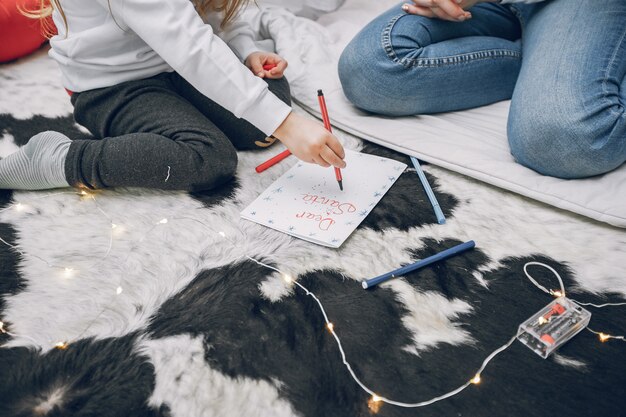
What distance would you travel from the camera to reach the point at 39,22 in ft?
3.87

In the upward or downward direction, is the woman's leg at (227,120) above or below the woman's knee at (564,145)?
below

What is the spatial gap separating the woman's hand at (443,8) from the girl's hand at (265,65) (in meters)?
0.28

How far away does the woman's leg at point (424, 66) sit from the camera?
2.93 ft

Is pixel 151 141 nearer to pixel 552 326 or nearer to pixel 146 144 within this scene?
pixel 146 144

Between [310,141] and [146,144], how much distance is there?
11.1 inches

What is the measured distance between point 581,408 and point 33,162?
2.78 ft

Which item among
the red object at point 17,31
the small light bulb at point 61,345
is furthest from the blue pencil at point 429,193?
the red object at point 17,31

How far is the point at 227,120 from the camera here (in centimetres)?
90

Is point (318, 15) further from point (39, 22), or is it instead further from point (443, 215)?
point (443, 215)

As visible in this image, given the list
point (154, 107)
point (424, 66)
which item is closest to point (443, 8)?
point (424, 66)

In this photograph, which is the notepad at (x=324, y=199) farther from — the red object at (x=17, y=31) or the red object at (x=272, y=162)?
the red object at (x=17, y=31)

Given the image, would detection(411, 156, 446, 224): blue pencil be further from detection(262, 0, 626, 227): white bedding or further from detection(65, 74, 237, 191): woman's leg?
detection(65, 74, 237, 191): woman's leg

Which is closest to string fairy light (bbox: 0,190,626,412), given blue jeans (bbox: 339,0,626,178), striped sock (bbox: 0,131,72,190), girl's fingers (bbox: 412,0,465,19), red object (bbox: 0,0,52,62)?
striped sock (bbox: 0,131,72,190)

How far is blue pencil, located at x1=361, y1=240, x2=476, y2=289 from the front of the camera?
63 cm
